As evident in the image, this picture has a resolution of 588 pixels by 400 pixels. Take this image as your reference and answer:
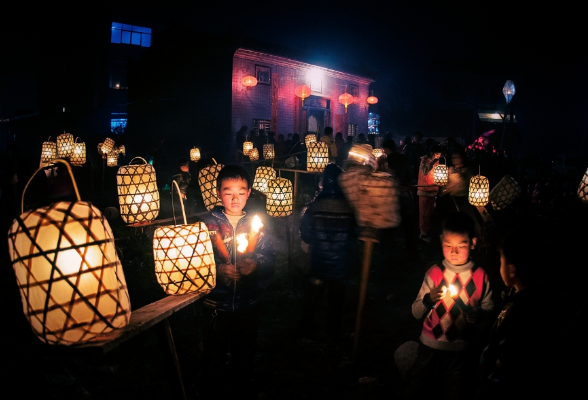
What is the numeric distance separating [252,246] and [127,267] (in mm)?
5225

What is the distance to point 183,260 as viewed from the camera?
101 inches

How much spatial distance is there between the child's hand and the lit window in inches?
1377

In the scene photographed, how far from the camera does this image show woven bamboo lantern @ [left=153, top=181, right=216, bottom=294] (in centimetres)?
256

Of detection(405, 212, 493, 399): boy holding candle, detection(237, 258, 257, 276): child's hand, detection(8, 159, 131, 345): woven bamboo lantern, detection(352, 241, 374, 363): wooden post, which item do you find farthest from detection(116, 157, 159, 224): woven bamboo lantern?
detection(405, 212, 493, 399): boy holding candle

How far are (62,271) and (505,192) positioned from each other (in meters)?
7.82

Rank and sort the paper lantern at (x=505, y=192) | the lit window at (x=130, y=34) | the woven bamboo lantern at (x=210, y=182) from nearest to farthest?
the woven bamboo lantern at (x=210, y=182) → the paper lantern at (x=505, y=192) → the lit window at (x=130, y=34)

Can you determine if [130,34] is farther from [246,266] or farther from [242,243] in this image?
[246,266]

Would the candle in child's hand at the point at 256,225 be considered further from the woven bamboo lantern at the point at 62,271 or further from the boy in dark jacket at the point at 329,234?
the woven bamboo lantern at the point at 62,271

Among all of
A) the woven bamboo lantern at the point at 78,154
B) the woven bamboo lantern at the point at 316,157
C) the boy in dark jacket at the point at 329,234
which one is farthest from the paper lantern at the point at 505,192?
the woven bamboo lantern at the point at 78,154

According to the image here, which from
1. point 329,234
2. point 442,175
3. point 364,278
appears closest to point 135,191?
point 329,234

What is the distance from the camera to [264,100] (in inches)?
872

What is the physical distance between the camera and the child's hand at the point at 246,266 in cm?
309

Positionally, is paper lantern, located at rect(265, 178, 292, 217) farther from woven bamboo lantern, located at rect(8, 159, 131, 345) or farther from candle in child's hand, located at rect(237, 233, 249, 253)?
woven bamboo lantern, located at rect(8, 159, 131, 345)

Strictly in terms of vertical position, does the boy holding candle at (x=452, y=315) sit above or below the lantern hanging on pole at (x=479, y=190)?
below
